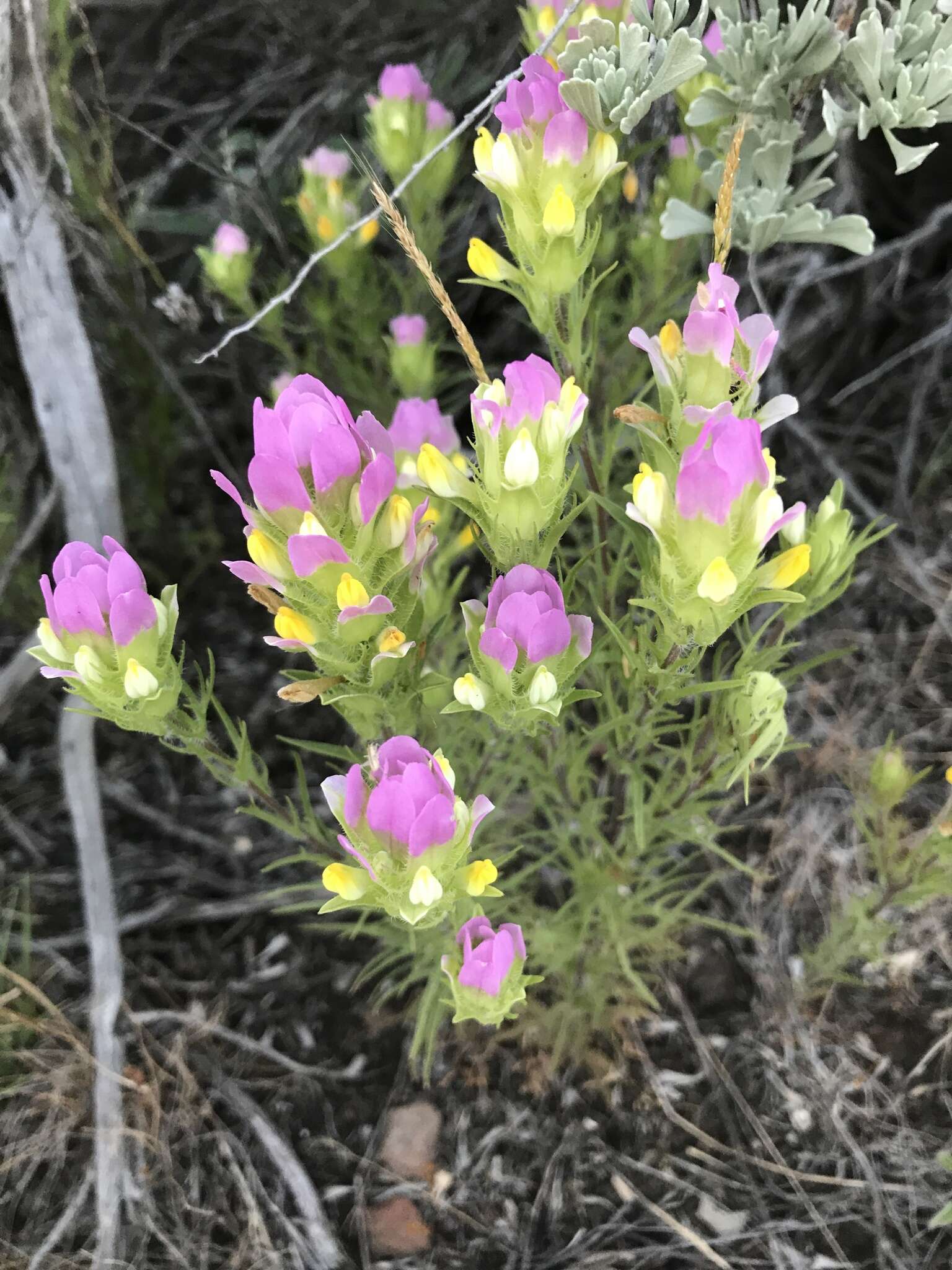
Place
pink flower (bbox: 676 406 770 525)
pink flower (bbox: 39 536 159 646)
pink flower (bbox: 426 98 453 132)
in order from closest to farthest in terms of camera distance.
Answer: pink flower (bbox: 676 406 770 525) → pink flower (bbox: 39 536 159 646) → pink flower (bbox: 426 98 453 132)

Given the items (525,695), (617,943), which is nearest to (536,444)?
(525,695)

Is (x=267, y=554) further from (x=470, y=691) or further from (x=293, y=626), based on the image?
(x=470, y=691)

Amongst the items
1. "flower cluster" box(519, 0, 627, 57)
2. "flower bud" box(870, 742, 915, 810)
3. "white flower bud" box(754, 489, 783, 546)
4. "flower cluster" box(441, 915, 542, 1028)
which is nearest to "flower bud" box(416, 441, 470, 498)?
"white flower bud" box(754, 489, 783, 546)

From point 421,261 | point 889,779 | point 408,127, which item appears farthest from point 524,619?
point 408,127

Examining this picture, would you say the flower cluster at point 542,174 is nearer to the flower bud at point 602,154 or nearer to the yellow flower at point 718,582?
the flower bud at point 602,154

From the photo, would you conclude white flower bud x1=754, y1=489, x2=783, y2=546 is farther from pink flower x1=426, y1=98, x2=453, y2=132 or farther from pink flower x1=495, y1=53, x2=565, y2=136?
pink flower x1=426, y1=98, x2=453, y2=132

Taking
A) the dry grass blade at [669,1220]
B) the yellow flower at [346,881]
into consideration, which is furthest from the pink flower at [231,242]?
the dry grass blade at [669,1220]
